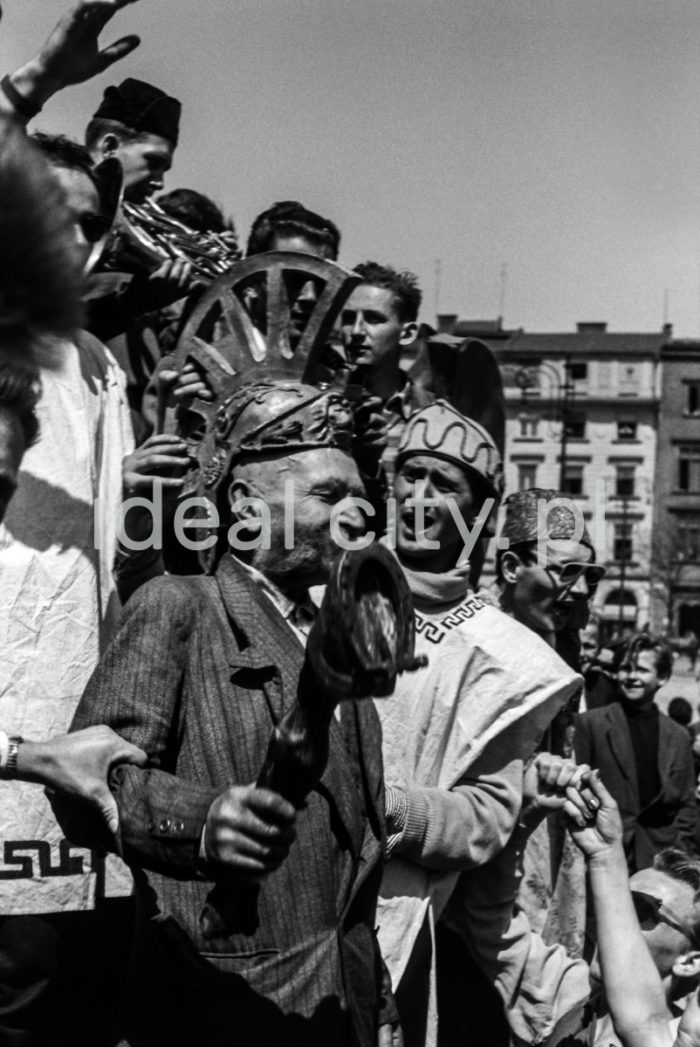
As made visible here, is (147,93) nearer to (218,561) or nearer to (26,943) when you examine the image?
(218,561)

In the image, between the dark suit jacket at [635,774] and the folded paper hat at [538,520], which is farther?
the dark suit jacket at [635,774]

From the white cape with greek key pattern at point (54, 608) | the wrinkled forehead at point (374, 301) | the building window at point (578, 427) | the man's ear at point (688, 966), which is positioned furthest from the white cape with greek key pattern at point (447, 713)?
the building window at point (578, 427)

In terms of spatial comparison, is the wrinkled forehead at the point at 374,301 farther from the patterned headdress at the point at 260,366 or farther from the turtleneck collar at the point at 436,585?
the turtleneck collar at the point at 436,585

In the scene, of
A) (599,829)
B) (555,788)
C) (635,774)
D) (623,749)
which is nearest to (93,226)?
(555,788)

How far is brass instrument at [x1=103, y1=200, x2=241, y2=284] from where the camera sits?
14.2 ft

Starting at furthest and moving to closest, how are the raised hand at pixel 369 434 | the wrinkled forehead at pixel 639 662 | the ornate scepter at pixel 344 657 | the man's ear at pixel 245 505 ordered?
the wrinkled forehead at pixel 639 662 → the raised hand at pixel 369 434 → the man's ear at pixel 245 505 → the ornate scepter at pixel 344 657

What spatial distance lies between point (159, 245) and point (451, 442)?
986 mm

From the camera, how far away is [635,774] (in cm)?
857

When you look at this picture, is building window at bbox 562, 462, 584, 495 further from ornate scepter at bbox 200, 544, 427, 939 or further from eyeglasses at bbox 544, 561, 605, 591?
ornate scepter at bbox 200, 544, 427, 939

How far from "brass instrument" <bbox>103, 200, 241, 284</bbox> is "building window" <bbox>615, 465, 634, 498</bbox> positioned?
75904mm

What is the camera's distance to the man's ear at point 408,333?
18.3 feet

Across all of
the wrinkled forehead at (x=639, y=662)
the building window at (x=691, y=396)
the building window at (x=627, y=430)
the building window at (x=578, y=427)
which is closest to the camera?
the wrinkled forehead at (x=639, y=662)

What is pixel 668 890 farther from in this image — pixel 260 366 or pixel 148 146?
pixel 148 146

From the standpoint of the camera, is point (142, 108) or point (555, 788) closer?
point (555, 788)
